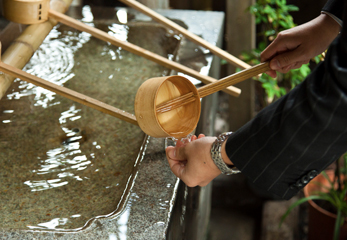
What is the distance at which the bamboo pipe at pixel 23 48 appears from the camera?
5.03ft

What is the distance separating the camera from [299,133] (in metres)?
0.95

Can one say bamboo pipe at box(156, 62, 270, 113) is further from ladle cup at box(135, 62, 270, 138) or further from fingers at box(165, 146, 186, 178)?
fingers at box(165, 146, 186, 178)

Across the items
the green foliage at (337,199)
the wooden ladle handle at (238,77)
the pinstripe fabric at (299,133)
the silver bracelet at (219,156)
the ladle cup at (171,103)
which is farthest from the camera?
the green foliage at (337,199)

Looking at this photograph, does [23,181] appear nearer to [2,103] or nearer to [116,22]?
[2,103]

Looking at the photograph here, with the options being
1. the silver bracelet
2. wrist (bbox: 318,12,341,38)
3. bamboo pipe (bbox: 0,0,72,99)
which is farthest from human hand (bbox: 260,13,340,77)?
bamboo pipe (bbox: 0,0,72,99)

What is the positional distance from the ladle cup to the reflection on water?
24 centimetres

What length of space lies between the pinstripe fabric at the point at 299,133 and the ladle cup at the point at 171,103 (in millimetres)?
321

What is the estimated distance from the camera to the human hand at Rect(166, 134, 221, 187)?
3.92 ft

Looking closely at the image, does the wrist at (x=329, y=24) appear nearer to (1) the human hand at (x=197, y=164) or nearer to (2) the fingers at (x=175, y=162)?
(1) the human hand at (x=197, y=164)

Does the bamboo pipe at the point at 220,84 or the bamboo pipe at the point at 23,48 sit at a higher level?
the bamboo pipe at the point at 220,84

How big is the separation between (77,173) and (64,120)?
0.42 metres

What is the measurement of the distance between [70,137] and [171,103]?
63cm

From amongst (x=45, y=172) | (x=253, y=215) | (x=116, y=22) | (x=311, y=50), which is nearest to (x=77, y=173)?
(x=45, y=172)

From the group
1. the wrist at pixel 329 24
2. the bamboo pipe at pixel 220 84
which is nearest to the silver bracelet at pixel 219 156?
the bamboo pipe at pixel 220 84
